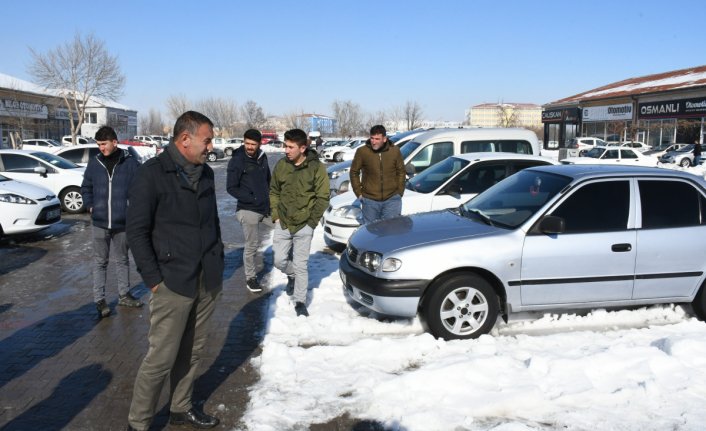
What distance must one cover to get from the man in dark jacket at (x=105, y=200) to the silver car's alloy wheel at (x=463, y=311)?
3.28 meters

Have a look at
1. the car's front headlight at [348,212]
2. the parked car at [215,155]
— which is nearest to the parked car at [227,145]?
the parked car at [215,155]

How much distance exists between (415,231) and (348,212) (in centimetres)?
300

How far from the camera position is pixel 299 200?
569cm

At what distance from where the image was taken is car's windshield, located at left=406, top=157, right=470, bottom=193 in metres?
8.17

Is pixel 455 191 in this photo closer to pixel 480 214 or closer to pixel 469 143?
pixel 480 214

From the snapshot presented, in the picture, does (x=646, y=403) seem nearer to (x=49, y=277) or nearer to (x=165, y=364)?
(x=165, y=364)

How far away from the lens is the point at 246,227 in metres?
6.67

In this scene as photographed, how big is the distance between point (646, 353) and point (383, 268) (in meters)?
2.23

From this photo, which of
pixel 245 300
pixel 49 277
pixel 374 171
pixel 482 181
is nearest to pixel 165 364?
pixel 245 300

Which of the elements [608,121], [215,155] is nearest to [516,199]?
[215,155]

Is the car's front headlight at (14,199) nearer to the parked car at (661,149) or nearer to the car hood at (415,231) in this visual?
the car hood at (415,231)

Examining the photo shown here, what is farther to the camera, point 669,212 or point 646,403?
point 669,212

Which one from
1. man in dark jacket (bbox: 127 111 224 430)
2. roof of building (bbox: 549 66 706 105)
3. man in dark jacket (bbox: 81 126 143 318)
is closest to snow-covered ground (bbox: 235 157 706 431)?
man in dark jacket (bbox: 127 111 224 430)

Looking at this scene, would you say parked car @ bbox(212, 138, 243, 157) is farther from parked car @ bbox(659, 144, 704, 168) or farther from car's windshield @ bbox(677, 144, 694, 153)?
car's windshield @ bbox(677, 144, 694, 153)
